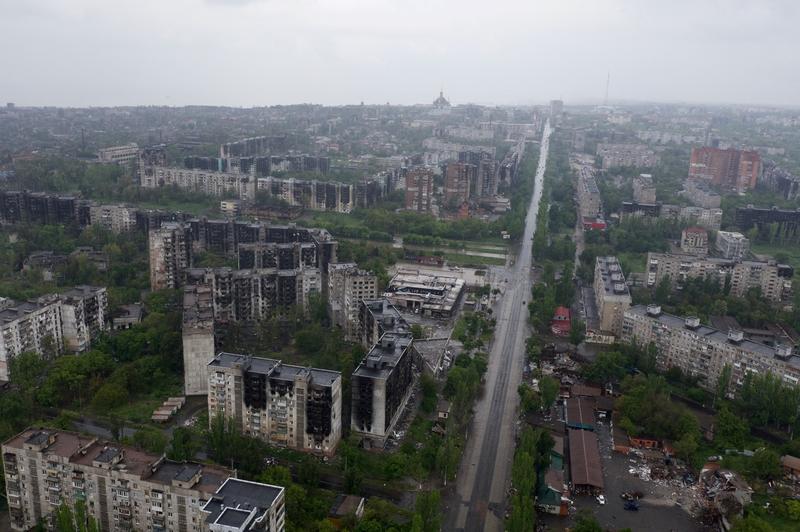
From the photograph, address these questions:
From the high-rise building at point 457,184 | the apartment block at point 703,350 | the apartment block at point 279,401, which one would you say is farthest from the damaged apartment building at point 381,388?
the high-rise building at point 457,184

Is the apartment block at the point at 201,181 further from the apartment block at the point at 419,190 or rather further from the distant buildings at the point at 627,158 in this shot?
the distant buildings at the point at 627,158

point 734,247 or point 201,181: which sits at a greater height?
point 201,181

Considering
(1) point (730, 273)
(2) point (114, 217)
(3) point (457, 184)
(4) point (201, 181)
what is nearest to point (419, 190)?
(3) point (457, 184)

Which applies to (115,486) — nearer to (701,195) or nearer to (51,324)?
(51,324)

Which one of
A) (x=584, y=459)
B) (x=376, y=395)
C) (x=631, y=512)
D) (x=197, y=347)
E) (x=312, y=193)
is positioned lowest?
(x=631, y=512)

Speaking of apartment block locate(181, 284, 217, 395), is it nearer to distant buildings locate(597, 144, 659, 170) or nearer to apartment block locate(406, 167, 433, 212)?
apartment block locate(406, 167, 433, 212)

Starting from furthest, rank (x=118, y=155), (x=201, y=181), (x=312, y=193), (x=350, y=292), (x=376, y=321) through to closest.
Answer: (x=118, y=155), (x=201, y=181), (x=312, y=193), (x=350, y=292), (x=376, y=321)

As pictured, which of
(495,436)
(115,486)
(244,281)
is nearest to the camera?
(115,486)
